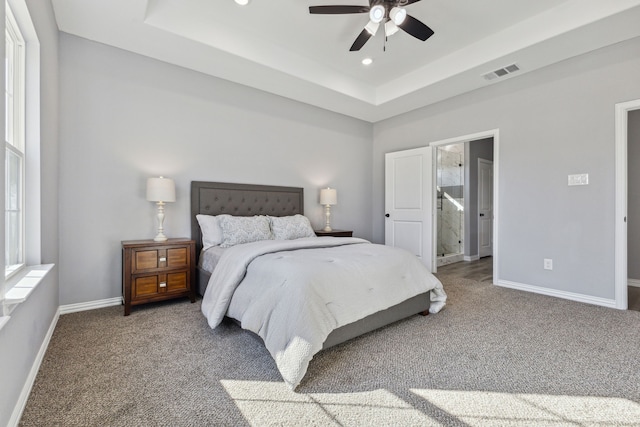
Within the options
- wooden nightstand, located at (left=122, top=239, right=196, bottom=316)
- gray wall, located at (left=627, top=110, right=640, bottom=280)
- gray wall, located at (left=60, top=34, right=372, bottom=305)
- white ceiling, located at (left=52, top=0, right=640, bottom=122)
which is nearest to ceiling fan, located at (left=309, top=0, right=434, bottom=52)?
white ceiling, located at (left=52, top=0, right=640, bottom=122)

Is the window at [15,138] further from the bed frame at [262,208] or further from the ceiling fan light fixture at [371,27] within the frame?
the ceiling fan light fixture at [371,27]

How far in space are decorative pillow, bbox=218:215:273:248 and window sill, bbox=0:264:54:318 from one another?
1524mm

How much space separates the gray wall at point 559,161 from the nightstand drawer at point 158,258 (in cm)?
387

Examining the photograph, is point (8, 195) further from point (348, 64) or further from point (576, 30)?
point (576, 30)

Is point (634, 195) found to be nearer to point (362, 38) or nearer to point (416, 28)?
point (416, 28)

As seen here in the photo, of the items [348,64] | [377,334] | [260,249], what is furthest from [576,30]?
[260,249]

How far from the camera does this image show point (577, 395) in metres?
1.64

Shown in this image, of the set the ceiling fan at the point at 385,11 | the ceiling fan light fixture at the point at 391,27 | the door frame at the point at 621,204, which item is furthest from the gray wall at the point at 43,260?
the door frame at the point at 621,204

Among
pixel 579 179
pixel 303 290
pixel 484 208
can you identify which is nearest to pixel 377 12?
pixel 303 290

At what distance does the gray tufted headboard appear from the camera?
11.9ft

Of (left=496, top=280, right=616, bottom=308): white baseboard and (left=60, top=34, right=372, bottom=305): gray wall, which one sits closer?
(left=60, top=34, right=372, bottom=305): gray wall

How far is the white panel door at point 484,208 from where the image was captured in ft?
→ 20.6

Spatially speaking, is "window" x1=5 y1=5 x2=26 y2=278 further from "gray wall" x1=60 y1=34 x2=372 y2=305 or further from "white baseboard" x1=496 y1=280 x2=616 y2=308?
"white baseboard" x1=496 y1=280 x2=616 y2=308

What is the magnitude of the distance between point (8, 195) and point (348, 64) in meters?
3.69
